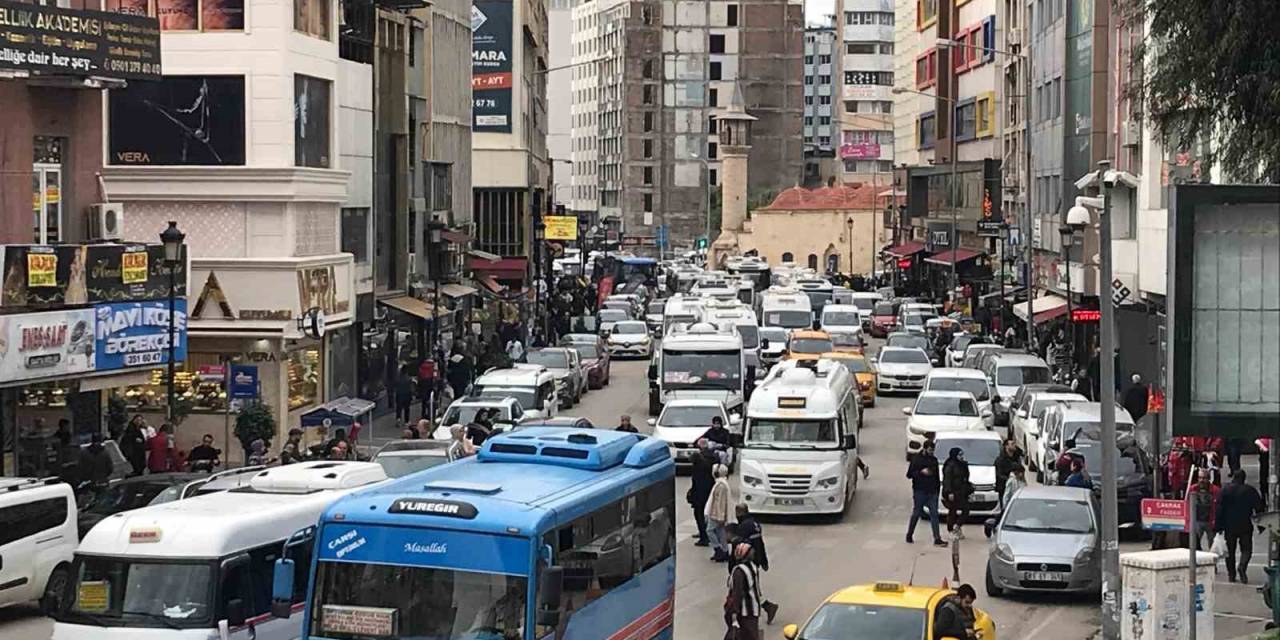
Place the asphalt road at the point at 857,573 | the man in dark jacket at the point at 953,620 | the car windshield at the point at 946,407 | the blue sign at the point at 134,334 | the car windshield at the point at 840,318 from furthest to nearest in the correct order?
1. the car windshield at the point at 840,318
2. the car windshield at the point at 946,407
3. the blue sign at the point at 134,334
4. the asphalt road at the point at 857,573
5. the man in dark jacket at the point at 953,620

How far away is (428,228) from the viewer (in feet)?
215

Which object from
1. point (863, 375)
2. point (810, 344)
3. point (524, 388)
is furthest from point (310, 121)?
point (810, 344)

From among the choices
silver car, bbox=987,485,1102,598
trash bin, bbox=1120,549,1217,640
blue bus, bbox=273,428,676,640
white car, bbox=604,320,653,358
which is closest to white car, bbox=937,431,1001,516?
silver car, bbox=987,485,1102,598

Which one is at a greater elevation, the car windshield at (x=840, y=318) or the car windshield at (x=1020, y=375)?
the car windshield at (x=840, y=318)

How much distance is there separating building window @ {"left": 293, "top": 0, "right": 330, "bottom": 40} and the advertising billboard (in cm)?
5229

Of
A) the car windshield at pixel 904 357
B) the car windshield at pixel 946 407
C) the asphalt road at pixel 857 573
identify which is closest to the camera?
the asphalt road at pixel 857 573

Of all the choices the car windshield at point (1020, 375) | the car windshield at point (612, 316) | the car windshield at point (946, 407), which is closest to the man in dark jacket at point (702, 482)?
the car windshield at point (946, 407)

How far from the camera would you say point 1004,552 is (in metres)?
27.1

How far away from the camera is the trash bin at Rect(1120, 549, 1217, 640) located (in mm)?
22125

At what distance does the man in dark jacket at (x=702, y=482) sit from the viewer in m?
31.5

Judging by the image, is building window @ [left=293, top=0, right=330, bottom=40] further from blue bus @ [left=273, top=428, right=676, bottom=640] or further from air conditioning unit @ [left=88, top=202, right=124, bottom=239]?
blue bus @ [left=273, top=428, right=676, bottom=640]

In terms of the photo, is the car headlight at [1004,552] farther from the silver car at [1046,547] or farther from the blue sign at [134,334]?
the blue sign at [134,334]

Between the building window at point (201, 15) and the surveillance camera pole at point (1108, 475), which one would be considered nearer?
the surveillance camera pole at point (1108, 475)

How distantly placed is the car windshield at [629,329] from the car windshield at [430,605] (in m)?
58.2
